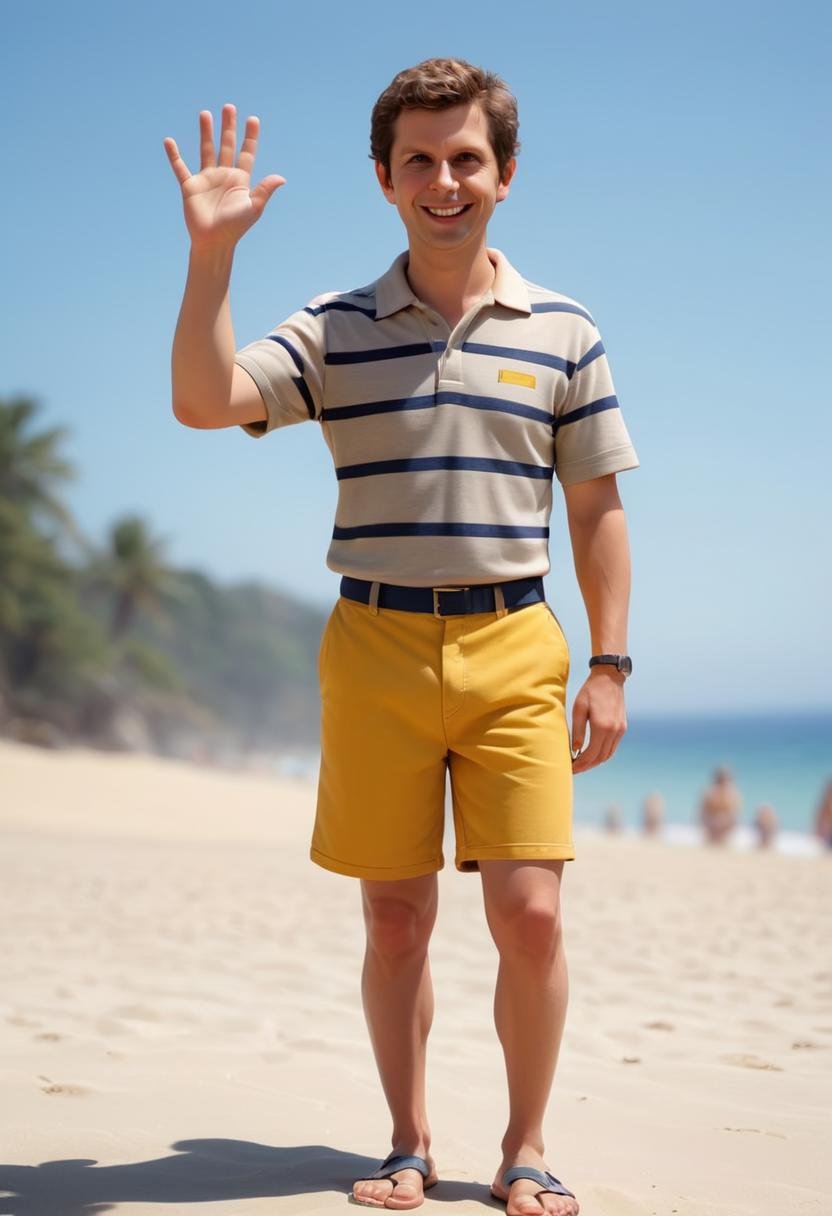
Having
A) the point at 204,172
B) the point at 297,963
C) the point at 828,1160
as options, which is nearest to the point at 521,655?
the point at 204,172

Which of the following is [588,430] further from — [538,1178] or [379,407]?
[538,1178]

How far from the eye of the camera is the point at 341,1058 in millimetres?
3656

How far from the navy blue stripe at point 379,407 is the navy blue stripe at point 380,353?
90 millimetres

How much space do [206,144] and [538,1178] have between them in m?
2.10

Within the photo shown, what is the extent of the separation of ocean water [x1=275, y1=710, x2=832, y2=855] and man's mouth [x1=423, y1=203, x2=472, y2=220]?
26.6 m

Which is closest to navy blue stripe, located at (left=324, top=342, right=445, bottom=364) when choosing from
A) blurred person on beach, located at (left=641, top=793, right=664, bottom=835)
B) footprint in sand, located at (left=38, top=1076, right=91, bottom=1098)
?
footprint in sand, located at (left=38, top=1076, right=91, bottom=1098)

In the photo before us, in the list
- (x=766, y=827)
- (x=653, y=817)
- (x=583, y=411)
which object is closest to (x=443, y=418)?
(x=583, y=411)

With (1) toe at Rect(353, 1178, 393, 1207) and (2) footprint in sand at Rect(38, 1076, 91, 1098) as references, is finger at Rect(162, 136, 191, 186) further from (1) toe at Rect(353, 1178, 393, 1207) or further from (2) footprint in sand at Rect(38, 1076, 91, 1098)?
(2) footprint in sand at Rect(38, 1076, 91, 1098)

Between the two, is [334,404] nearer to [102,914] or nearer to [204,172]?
[204,172]

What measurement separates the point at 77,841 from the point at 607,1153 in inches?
462

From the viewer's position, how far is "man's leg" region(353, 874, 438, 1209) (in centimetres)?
254

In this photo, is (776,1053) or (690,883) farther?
(690,883)

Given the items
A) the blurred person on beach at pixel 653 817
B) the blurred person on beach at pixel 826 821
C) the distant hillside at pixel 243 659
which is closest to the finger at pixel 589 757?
the blurred person on beach at pixel 826 821

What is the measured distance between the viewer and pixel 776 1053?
3.90m
